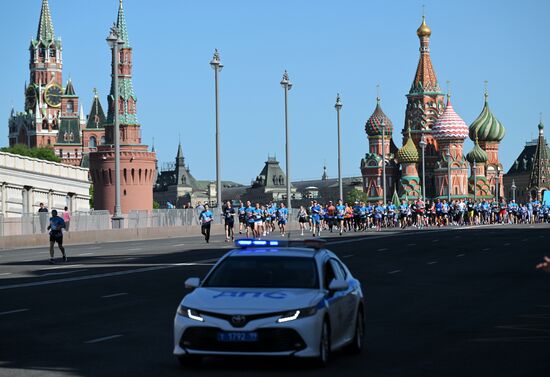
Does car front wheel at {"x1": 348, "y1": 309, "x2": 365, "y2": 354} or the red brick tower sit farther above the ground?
the red brick tower

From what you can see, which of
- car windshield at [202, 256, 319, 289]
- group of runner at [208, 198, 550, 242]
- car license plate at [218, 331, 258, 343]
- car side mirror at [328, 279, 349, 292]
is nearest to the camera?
car license plate at [218, 331, 258, 343]

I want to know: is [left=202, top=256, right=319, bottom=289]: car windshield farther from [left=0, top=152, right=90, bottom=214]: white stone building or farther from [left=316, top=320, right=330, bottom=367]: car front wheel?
[left=0, top=152, right=90, bottom=214]: white stone building

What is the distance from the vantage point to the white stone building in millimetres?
104312

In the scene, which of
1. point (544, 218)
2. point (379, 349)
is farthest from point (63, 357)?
point (544, 218)

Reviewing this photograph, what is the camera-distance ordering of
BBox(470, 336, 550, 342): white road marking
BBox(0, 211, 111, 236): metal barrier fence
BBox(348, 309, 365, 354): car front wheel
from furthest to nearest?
BBox(0, 211, 111, 236): metal barrier fence
BBox(470, 336, 550, 342): white road marking
BBox(348, 309, 365, 354): car front wheel

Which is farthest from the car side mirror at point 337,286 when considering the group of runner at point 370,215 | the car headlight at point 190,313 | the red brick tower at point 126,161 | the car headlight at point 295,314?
the red brick tower at point 126,161

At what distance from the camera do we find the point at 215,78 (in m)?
64.3

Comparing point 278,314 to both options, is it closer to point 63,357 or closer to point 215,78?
point 63,357

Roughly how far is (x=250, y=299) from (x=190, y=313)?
55 centimetres

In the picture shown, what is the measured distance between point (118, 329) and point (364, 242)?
30205 mm

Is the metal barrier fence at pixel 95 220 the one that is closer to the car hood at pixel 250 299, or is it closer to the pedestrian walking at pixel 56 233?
the pedestrian walking at pixel 56 233

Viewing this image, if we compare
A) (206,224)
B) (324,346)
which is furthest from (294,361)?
(206,224)

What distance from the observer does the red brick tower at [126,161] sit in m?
163

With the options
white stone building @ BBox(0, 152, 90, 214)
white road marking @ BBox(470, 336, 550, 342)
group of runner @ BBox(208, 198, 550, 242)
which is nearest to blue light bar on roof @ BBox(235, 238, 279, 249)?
white road marking @ BBox(470, 336, 550, 342)
